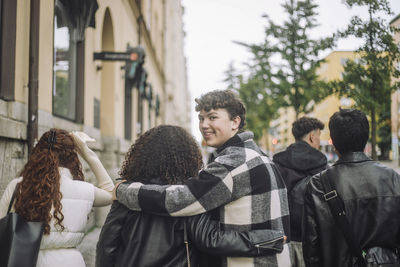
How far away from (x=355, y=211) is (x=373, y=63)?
140 inches

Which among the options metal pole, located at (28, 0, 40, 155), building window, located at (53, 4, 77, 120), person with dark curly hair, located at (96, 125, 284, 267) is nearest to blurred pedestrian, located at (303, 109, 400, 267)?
person with dark curly hair, located at (96, 125, 284, 267)

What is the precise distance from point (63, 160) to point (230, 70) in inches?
1634

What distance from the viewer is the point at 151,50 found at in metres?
19.2

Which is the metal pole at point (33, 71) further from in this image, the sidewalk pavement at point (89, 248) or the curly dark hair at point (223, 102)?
the curly dark hair at point (223, 102)

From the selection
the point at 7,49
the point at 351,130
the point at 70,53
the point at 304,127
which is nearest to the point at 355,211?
the point at 351,130

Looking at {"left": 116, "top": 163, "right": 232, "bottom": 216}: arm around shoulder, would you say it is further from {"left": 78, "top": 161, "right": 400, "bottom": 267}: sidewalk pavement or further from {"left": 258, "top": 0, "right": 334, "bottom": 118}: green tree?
{"left": 258, "top": 0, "right": 334, "bottom": 118}: green tree

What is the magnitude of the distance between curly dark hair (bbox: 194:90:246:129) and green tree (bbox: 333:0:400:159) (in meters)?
3.46

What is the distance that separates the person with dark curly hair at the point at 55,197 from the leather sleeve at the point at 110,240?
15.1 inches

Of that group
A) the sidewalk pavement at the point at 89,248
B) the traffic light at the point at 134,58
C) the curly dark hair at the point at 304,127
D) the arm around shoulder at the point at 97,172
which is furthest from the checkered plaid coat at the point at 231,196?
the traffic light at the point at 134,58

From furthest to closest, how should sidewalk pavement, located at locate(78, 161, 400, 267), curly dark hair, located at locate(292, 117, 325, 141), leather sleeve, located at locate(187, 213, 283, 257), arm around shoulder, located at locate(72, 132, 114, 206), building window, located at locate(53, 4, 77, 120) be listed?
building window, located at locate(53, 4, 77, 120) → sidewalk pavement, located at locate(78, 161, 400, 267) → curly dark hair, located at locate(292, 117, 325, 141) → arm around shoulder, located at locate(72, 132, 114, 206) → leather sleeve, located at locate(187, 213, 283, 257)

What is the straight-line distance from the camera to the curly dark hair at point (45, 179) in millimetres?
2408

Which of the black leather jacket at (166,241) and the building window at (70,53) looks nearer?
the black leather jacket at (166,241)

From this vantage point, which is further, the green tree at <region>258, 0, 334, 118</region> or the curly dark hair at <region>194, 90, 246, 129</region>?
the green tree at <region>258, 0, 334, 118</region>

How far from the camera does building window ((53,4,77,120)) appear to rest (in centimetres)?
689
